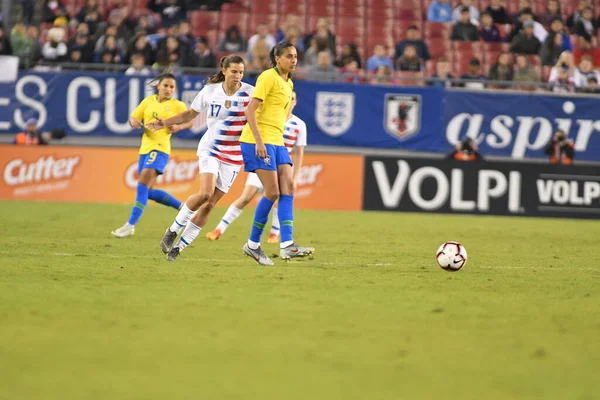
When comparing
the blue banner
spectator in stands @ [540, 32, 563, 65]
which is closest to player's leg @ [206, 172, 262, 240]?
the blue banner

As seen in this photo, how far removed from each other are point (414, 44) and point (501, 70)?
2047mm

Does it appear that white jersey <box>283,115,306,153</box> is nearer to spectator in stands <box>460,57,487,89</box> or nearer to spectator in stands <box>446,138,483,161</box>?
spectator in stands <box>446,138,483,161</box>

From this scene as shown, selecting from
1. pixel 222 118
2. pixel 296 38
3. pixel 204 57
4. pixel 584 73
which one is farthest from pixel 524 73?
pixel 222 118

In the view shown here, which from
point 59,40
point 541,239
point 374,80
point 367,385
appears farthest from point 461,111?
point 367,385

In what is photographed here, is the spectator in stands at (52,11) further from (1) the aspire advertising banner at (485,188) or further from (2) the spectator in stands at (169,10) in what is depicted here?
(1) the aspire advertising banner at (485,188)

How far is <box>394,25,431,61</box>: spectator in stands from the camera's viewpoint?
2302 centimetres

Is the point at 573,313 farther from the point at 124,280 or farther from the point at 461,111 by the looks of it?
the point at 461,111

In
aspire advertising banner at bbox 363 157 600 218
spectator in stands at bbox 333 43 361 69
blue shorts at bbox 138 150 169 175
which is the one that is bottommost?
aspire advertising banner at bbox 363 157 600 218

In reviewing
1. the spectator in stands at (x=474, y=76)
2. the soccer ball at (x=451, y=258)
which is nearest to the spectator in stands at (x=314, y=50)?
the spectator in stands at (x=474, y=76)

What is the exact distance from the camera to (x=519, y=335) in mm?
6754

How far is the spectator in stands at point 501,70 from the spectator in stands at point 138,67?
24.5ft

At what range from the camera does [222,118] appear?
11.2m

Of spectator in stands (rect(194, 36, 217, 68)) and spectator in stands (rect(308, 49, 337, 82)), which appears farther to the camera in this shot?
spectator in stands (rect(194, 36, 217, 68))

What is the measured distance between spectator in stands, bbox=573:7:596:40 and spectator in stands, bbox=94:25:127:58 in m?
10.9
